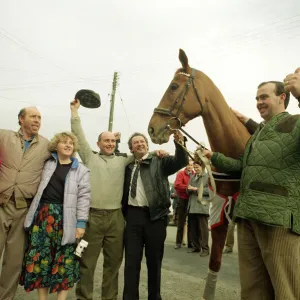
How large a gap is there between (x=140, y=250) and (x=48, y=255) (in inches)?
36.7

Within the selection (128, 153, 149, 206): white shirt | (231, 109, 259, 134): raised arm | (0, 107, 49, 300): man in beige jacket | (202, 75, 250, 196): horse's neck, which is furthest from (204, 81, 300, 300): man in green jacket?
(0, 107, 49, 300): man in beige jacket

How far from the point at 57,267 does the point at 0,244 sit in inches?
24.9

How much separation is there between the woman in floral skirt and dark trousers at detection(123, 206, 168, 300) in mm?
521

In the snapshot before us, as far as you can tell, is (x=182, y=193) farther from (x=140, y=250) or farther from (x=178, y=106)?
(x=178, y=106)

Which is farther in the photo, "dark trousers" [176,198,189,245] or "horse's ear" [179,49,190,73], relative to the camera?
"dark trousers" [176,198,189,245]

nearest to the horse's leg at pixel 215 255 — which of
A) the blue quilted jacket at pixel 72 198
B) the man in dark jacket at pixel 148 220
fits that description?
the man in dark jacket at pixel 148 220

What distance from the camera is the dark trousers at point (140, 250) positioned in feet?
10.4

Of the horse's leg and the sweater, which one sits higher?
the sweater

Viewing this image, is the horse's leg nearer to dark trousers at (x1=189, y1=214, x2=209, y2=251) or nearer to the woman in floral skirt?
the woman in floral skirt

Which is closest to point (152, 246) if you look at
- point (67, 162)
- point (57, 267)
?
point (57, 267)

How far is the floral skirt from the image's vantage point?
2.99 meters

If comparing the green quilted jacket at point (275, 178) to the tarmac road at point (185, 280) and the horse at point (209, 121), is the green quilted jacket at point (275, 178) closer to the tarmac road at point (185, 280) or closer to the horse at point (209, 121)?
the horse at point (209, 121)

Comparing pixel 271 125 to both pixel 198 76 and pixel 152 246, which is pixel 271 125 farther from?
pixel 152 246

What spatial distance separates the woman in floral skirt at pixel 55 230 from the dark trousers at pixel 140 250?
52 centimetres
